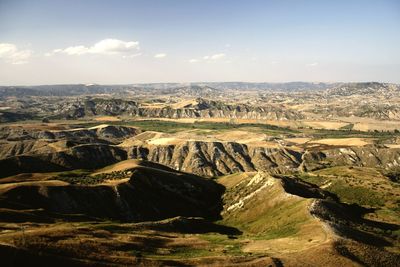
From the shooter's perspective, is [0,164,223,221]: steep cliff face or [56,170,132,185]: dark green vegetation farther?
[56,170,132,185]: dark green vegetation

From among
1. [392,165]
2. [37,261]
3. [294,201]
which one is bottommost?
[392,165]

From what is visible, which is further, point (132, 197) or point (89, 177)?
point (89, 177)

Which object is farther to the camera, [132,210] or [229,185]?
[229,185]

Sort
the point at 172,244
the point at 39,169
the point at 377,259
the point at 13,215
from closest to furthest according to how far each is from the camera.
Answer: the point at 377,259 → the point at 172,244 → the point at 13,215 → the point at 39,169

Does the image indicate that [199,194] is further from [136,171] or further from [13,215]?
[13,215]

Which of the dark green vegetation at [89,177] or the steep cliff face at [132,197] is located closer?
the steep cliff face at [132,197]

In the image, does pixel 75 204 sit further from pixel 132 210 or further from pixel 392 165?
pixel 392 165

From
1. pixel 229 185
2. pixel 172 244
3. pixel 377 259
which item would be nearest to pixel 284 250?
pixel 377 259

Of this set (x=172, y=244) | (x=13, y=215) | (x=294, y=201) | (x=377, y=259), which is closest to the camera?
(x=377, y=259)

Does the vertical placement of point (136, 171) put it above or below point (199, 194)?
above

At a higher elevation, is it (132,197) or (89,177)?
(89,177)
